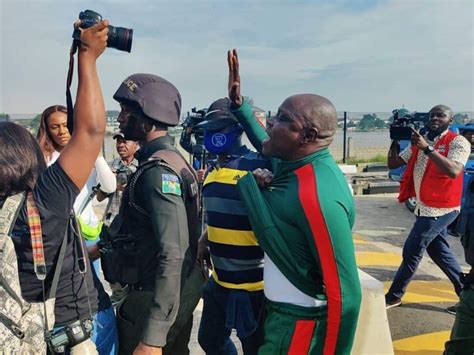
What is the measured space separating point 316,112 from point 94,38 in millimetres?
973

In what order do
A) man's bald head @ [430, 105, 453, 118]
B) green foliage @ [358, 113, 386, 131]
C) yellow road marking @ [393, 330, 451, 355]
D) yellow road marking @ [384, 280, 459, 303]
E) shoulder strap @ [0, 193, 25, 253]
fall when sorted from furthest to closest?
1. green foliage @ [358, 113, 386, 131]
2. yellow road marking @ [384, 280, 459, 303]
3. man's bald head @ [430, 105, 453, 118]
4. yellow road marking @ [393, 330, 451, 355]
5. shoulder strap @ [0, 193, 25, 253]

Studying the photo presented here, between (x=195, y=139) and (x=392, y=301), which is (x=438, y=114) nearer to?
(x=392, y=301)

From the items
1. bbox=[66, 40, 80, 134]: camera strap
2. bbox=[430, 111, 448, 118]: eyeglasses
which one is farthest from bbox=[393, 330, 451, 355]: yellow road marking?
bbox=[66, 40, 80, 134]: camera strap

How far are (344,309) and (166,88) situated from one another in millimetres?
1366

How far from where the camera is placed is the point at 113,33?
69.0 inches

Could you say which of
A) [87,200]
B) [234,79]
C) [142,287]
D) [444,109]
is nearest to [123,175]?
[87,200]

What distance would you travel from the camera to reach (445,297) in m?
4.96

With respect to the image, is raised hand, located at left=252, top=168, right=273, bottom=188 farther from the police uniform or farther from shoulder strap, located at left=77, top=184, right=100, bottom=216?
shoulder strap, located at left=77, top=184, right=100, bottom=216

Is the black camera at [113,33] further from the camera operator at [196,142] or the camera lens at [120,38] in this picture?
the camera operator at [196,142]

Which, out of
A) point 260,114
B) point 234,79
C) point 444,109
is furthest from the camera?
point 444,109

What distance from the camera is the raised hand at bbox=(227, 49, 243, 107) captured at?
9.10 feet

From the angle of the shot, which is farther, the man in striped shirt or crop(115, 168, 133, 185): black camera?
crop(115, 168, 133, 185): black camera

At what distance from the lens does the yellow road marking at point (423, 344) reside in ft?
12.4

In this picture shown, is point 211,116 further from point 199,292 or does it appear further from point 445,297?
point 445,297
